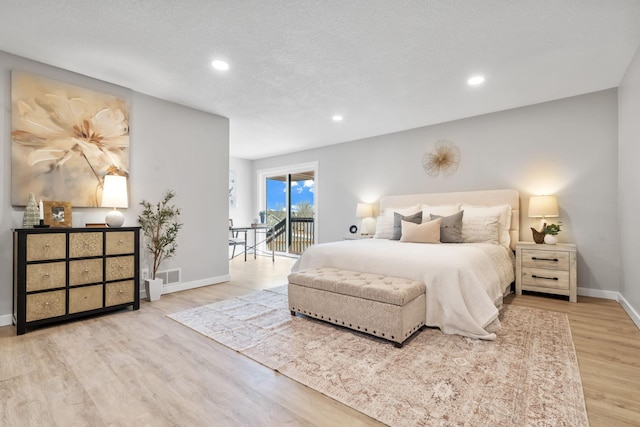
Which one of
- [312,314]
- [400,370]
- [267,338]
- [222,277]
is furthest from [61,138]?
[400,370]

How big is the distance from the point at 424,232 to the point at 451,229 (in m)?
0.35

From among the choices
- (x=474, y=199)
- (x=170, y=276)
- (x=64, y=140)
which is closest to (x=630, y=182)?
(x=474, y=199)

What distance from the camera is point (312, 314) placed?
9.01ft

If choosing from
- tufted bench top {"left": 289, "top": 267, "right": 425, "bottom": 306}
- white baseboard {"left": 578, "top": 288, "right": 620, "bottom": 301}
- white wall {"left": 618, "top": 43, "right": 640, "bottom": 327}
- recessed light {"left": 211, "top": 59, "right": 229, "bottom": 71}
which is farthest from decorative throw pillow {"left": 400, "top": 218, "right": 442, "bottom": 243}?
recessed light {"left": 211, "top": 59, "right": 229, "bottom": 71}

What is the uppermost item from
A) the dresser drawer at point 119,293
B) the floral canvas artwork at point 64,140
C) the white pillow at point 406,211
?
the floral canvas artwork at point 64,140

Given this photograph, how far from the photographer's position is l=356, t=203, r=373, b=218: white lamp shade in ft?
17.3

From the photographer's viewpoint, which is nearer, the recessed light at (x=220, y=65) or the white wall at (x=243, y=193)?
the recessed light at (x=220, y=65)

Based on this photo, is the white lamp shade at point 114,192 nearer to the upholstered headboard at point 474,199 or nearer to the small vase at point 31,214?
the small vase at point 31,214

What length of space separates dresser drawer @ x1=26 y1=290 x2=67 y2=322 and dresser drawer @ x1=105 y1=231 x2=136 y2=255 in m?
0.51

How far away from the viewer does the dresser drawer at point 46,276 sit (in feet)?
8.39

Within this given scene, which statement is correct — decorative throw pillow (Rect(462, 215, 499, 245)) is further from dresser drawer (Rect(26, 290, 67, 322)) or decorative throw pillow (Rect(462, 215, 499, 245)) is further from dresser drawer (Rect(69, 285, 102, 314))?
dresser drawer (Rect(26, 290, 67, 322))

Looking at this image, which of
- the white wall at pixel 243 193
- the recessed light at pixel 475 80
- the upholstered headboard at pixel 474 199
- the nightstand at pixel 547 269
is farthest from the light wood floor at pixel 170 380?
the white wall at pixel 243 193

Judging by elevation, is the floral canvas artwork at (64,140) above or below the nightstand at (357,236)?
above

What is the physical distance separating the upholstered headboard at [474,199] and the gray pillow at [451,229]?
626mm
